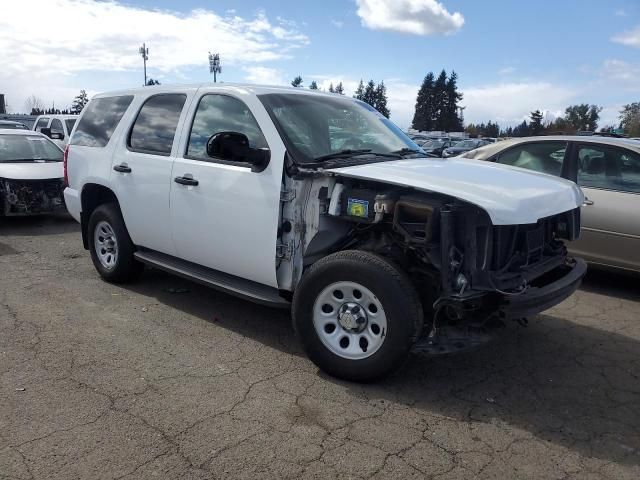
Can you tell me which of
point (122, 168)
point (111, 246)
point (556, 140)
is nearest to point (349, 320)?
point (122, 168)

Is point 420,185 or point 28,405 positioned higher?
point 420,185

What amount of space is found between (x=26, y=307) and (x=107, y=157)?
1.62 metres

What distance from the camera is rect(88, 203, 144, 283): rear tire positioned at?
5453 millimetres

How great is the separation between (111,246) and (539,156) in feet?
16.1

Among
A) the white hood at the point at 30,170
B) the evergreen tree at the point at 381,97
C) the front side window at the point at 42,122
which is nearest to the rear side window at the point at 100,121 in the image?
the white hood at the point at 30,170

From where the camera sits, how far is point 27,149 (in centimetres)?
1006

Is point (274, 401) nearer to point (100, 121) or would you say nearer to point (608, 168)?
point (100, 121)

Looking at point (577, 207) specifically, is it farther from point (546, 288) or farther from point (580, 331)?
point (580, 331)

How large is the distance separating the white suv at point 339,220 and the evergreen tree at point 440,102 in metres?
110

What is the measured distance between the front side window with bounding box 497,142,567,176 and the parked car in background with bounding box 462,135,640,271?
11 millimetres

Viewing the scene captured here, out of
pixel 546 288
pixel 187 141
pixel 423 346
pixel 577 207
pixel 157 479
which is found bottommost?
pixel 157 479

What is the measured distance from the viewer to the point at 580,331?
4.82 meters

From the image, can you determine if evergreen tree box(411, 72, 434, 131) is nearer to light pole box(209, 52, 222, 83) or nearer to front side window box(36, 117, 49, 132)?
light pole box(209, 52, 222, 83)

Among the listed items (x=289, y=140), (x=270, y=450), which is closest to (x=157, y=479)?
(x=270, y=450)
